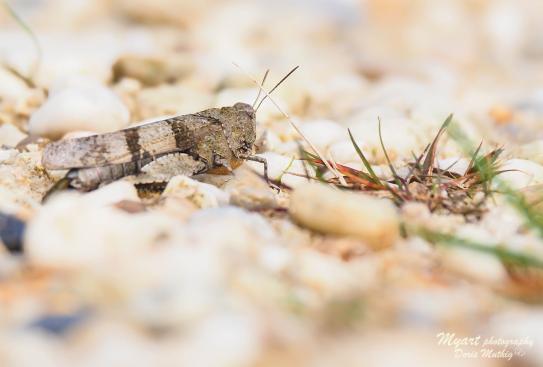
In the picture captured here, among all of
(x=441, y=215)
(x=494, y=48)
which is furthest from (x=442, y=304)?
(x=494, y=48)

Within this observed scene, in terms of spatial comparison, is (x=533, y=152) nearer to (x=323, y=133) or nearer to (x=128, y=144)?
(x=323, y=133)

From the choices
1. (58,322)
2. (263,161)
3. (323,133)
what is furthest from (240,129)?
(58,322)

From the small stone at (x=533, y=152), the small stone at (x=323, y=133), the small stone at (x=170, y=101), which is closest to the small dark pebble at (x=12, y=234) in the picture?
the small stone at (x=323, y=133)

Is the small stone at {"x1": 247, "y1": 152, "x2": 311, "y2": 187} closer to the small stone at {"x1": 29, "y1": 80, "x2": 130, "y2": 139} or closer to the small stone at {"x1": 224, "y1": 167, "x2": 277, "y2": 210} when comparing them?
the small stone at {"x1": 224, "y1": 167, "x2": 277, "y2": 210}

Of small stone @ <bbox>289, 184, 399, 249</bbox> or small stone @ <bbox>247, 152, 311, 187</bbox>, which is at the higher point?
small stone @ <bbox>247, 152, 311, 187</bbox>

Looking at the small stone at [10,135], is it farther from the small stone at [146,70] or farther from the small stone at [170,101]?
the small stone at [146,70]

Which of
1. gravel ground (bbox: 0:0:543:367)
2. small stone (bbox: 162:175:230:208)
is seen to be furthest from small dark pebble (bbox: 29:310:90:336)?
small stone (bbox: 162:175:230:208)
